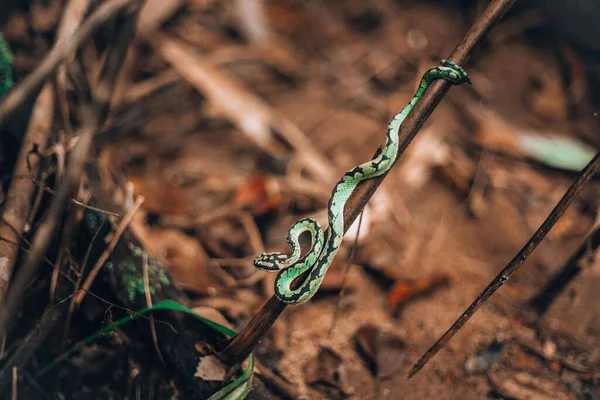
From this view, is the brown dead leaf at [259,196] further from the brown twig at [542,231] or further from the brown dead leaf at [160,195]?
the brown twig at [542,231]

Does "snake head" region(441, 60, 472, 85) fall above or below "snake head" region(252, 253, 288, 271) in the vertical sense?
above

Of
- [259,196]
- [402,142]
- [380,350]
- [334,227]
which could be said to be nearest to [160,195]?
[259,196]

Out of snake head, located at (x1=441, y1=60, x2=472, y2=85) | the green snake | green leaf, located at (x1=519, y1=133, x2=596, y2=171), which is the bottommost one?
the green snake

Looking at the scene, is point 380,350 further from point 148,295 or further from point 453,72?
point 453,72

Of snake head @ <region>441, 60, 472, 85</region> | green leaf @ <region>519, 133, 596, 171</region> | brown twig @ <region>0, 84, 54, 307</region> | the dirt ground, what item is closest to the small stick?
the dirt ground

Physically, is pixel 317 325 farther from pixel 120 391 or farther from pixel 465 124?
pixel 465 124

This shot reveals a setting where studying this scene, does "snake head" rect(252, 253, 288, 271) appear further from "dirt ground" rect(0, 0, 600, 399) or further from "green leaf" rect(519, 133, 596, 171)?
"green leaf" rect(519, 133, 596, 171)
